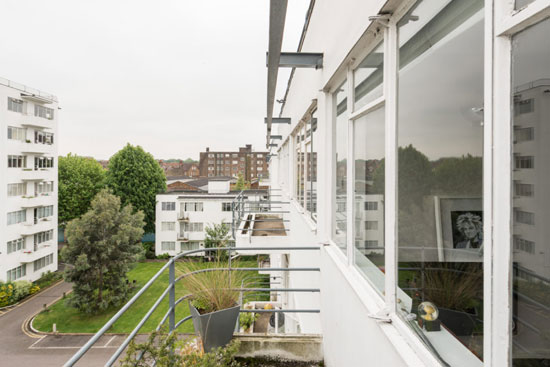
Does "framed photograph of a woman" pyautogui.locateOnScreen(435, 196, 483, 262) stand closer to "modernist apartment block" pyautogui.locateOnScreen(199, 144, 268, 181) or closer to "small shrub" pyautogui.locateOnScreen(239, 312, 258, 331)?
"small shrub" pyautogui.locateOnScreen(239, 312, 258, 331)

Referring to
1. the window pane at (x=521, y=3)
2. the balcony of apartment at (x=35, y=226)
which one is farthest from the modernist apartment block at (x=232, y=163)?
the window pane at (x=521, y=3)

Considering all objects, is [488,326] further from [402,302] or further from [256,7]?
[256,7]

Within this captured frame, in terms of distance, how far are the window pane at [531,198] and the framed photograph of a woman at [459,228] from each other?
0.63ft

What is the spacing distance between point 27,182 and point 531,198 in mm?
31774

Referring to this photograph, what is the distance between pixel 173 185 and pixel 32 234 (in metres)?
21.9

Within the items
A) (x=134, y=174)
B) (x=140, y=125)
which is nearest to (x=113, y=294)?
(x=134, y=174)

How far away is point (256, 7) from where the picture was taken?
3.76 m

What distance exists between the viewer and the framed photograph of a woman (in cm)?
108

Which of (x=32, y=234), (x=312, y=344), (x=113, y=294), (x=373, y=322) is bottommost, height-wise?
(x=113, y=294)

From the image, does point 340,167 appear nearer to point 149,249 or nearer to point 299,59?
point 299,59

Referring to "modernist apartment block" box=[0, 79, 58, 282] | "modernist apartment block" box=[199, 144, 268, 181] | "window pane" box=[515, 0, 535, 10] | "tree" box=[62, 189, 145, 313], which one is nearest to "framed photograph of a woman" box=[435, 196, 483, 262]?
"window pane" box=[515, 0, 535, 10]

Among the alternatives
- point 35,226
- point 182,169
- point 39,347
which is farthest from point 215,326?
point 182,169

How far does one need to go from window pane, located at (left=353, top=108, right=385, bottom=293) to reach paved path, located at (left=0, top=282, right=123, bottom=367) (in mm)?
14911

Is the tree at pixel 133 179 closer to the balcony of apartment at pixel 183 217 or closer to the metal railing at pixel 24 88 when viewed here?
the balcony of apartment at pixel 183 217
